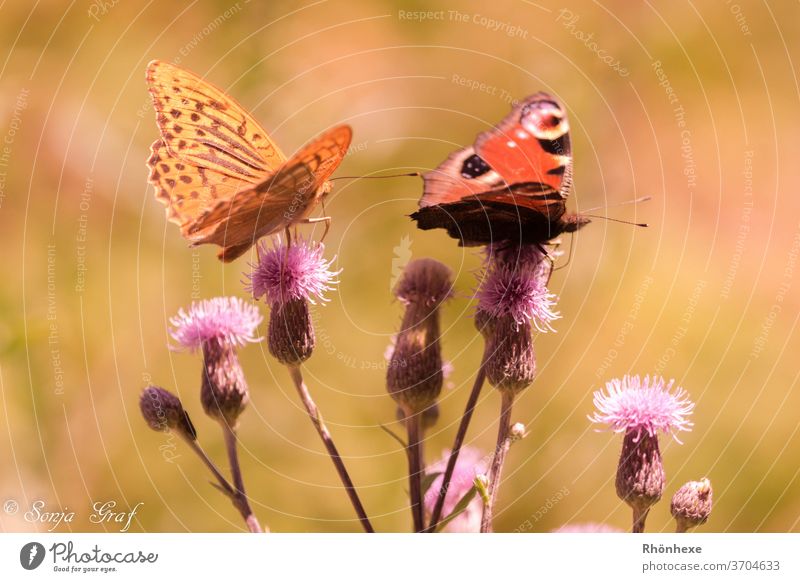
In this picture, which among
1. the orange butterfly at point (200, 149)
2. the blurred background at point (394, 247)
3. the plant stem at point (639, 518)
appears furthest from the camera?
the blurred background at point (394, 247)

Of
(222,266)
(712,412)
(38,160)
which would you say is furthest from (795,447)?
(38,160)

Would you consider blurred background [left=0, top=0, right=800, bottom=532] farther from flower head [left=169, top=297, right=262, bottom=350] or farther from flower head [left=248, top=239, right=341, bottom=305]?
flower head [left=248, top=239, right=341, bottom=305]

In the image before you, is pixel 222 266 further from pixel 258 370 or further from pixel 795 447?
pixel 795 447

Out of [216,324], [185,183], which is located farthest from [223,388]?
[185,183]

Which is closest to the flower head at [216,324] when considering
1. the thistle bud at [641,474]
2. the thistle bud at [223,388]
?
the thistle bud at [223,388]

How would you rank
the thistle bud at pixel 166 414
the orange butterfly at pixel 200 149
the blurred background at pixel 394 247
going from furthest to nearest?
1. the blurred background at pixel 394 247
2. the orange butterfly at pixel 200 149
3. the thistle bud at pixel 166 414

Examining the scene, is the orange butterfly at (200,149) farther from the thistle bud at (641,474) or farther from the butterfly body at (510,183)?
the thistle bud at (641,474)

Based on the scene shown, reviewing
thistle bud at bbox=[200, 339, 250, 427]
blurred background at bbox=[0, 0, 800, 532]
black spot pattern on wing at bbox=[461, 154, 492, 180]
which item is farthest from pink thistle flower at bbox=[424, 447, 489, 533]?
black spot pattern on wing at bbox=[461, 154, 492, 180]
